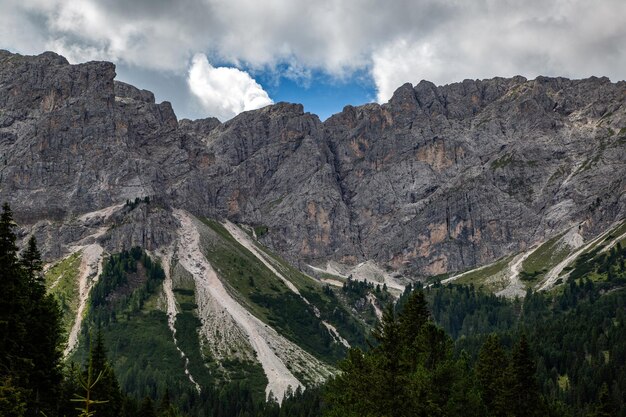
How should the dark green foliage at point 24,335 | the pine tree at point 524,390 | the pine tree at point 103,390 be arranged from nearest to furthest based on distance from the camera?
1. the dark green foliage at point 24,335
2. the pine tree at point 103,390
3. the pine tree at point 524,390

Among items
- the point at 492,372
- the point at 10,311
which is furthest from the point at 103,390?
the point at 492,372

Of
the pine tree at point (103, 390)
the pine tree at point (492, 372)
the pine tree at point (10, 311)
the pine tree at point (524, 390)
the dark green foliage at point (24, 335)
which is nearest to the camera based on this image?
the dark green foliage at point (24, 335)

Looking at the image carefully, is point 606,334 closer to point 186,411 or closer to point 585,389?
point 585,389

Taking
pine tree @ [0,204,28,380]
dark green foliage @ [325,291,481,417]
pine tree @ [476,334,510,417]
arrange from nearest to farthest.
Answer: pine tree @ [0,204,28,380]
dark green foliage @ [325,291,481,417]
pine tree @ [476,334,510,417]

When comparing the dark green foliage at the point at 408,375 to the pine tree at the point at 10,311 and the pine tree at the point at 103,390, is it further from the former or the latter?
the pine tree at the point at 10,311

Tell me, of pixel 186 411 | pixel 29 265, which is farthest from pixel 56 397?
pixel 186 411

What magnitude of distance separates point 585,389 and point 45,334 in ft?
440

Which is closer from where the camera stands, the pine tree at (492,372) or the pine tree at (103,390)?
the pine tree at (103,390)

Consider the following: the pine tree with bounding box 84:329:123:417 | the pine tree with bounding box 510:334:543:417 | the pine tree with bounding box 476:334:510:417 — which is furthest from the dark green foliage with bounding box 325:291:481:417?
the pine tree with bounding box 84:329:123:417

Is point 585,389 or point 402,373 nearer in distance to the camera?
point 402,373

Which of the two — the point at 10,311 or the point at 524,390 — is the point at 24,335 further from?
the point at 524,390

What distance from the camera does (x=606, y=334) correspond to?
17562cm

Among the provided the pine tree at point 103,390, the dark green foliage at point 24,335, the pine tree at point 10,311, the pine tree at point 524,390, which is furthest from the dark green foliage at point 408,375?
the pine tree at point 10,311

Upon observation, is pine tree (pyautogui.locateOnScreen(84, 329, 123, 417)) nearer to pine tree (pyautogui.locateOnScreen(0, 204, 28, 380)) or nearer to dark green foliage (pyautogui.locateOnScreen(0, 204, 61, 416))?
dark green foliage (pyautogui.locateOnScreen(0, 204, 61, 416))
